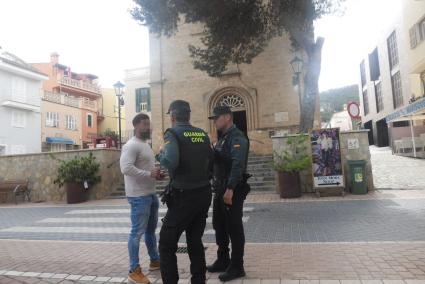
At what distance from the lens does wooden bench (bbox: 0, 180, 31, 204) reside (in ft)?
47.2

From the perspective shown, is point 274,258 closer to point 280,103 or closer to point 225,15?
point 225,15

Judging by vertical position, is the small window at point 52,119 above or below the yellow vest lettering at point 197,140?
above

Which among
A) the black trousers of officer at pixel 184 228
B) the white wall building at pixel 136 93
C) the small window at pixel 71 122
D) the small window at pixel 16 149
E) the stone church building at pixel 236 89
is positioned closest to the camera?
the black trousers of officer at pixel 184 228

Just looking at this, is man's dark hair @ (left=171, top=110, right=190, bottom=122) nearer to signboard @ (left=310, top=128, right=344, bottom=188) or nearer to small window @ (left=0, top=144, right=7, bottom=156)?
signboard @ (left=310, top=128, right=344, bottom=188)

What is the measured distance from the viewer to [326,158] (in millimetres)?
10953

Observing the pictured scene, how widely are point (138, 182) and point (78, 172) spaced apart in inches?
390

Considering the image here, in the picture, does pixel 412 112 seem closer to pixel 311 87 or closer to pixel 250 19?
pixel 311 87

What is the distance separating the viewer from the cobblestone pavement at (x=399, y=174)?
38.3 feet

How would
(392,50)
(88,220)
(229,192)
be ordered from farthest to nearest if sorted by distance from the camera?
(392,50)
(88,220)
(229,192)

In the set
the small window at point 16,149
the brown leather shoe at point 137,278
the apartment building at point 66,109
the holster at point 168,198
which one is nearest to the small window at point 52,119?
the apartment building at point 66,109

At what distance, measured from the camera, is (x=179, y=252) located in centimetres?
551

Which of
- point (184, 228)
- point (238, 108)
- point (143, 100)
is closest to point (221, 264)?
point (184, 228)

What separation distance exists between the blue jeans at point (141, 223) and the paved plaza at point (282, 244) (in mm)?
369

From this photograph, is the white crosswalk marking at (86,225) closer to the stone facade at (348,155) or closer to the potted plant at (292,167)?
the potted plant at (292,167)
